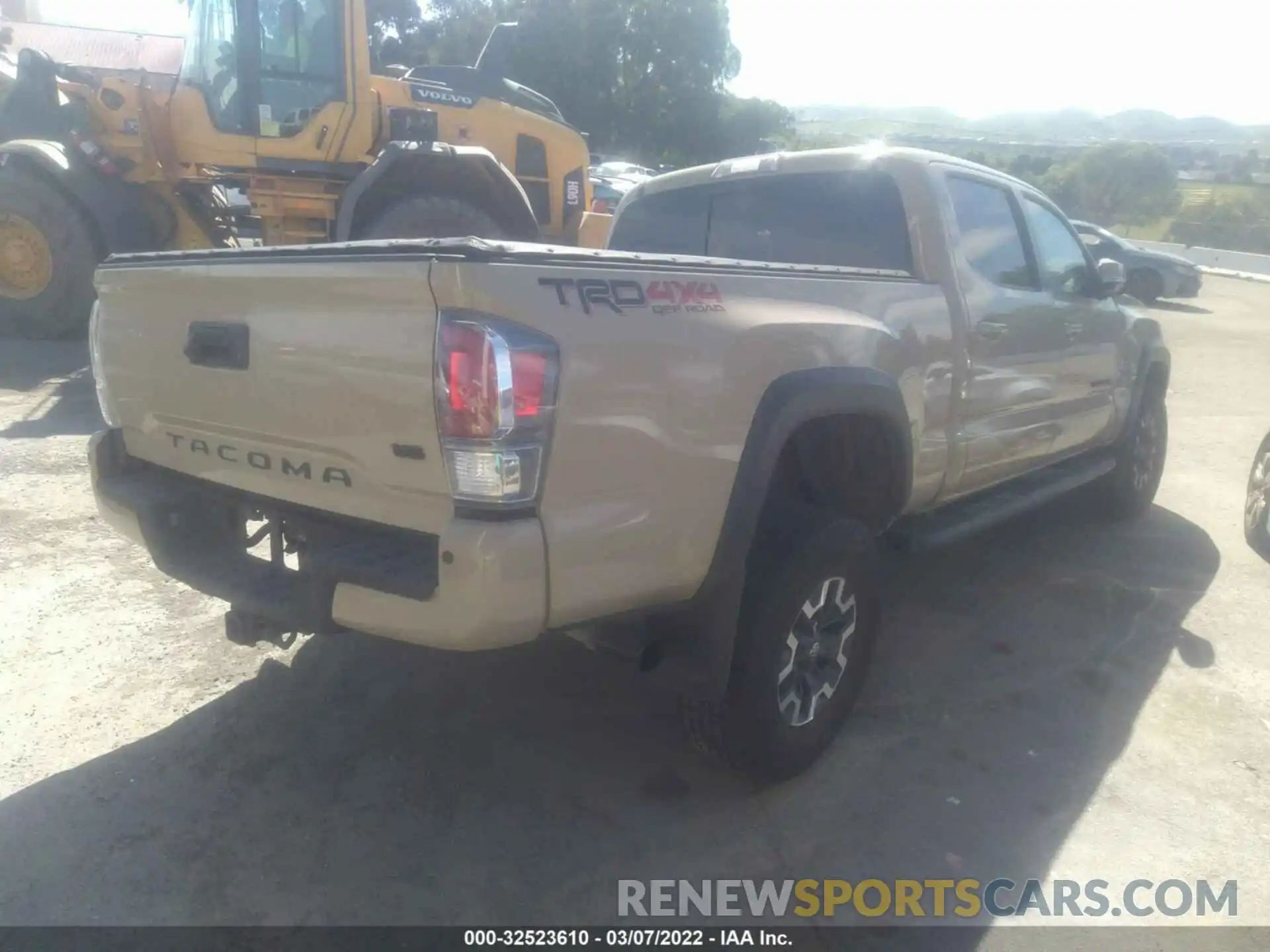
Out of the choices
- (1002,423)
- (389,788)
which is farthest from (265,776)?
(1002,423)

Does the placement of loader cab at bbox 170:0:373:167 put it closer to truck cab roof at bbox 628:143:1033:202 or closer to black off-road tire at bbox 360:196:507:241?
black off-road tire at bbox 360:196:507:241

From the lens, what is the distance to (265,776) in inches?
123

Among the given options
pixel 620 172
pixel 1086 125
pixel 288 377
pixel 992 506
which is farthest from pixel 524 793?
pixel 1086 125

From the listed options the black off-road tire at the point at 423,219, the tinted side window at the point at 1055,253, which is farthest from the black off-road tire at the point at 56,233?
the tinted side window at the point at 1055,253

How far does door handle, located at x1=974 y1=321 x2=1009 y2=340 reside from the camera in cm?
395

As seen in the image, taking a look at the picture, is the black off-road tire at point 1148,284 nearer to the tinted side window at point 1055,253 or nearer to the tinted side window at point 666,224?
the tinted side window at point 1055,253

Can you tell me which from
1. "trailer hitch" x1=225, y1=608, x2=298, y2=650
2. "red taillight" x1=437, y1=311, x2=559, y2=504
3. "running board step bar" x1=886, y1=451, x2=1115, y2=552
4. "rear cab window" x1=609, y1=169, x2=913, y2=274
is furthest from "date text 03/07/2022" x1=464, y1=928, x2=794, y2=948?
"rear cab window" x1=609, y1=169, x2=913, y2=274

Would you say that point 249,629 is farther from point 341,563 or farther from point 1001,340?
point 1001,340

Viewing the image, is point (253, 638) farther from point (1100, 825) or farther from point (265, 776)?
point (1100, 825)

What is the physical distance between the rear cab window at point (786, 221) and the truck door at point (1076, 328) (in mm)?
1086

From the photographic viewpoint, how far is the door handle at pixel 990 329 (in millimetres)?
3947

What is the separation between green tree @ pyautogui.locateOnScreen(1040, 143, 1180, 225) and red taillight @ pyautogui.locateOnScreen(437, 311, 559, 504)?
3373cm

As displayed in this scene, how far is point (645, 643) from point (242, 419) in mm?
1288

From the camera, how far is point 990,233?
4.28 metres
